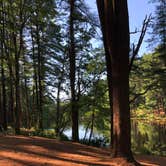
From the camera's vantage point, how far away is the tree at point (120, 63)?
309 inches

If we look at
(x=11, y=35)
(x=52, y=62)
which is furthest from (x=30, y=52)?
(x=11, y=35)

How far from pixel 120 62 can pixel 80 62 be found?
35.0 feet

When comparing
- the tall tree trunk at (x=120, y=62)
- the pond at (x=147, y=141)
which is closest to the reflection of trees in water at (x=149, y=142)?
the pond at (x=147, y=141)

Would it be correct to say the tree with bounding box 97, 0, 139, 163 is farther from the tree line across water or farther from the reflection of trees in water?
the reflection of trees in water

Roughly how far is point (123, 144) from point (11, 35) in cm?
985

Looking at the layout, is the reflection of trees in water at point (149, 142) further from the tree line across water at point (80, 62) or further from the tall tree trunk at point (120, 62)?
the tall tree trunk at point (120, 62)

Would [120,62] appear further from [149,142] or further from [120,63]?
[149,142]

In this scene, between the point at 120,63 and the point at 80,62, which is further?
the point at 80,62

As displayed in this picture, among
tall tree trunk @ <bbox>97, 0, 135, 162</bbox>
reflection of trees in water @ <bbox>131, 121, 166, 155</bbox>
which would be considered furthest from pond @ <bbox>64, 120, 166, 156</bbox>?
tall tree trunk @ <bbox>97, 0, 135, 162</bbox>

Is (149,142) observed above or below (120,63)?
below

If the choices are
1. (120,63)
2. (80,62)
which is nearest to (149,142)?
(80,62)

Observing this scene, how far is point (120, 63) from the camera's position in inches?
311

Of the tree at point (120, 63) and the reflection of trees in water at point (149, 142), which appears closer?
the tree at point (120, 63)

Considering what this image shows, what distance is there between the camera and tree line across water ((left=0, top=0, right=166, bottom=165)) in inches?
311
